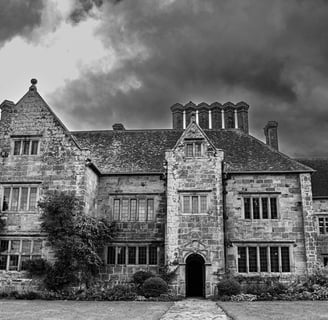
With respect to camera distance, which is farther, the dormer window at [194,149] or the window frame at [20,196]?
the dormer window at [194,149]

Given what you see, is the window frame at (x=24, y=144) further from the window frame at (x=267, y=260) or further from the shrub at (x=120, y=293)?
the window frame at (x=267, y=260)

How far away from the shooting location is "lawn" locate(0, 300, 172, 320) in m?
14.9

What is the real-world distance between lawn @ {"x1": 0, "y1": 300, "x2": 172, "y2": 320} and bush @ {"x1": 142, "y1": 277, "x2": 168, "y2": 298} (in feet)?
5.58

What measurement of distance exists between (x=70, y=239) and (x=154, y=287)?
211 inches

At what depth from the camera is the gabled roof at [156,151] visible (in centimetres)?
2650

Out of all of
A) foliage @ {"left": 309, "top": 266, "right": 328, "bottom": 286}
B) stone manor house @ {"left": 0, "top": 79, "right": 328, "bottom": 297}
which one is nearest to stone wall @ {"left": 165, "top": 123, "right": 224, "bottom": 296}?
stone manor house @ {"left": 0, "top": 79, "right": 328, "bottom": 297}

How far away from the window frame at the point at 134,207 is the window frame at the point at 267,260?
5929 millimetres

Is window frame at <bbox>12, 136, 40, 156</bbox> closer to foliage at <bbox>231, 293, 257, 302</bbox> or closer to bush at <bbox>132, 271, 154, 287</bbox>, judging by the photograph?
bush at <bbox>132, 271, 154, 287</bbox>

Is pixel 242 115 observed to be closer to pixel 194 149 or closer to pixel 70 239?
pixel 194 149

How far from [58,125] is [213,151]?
9876mm

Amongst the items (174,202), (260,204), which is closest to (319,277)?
(260,204)

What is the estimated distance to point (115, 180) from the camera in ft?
87.5

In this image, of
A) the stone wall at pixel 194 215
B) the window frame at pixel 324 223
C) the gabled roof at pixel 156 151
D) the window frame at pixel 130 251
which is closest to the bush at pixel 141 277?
the stone wall at pixel 194 215

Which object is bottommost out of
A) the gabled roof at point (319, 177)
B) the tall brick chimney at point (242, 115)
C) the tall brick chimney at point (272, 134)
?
the gabled roof at point (319, 177)
